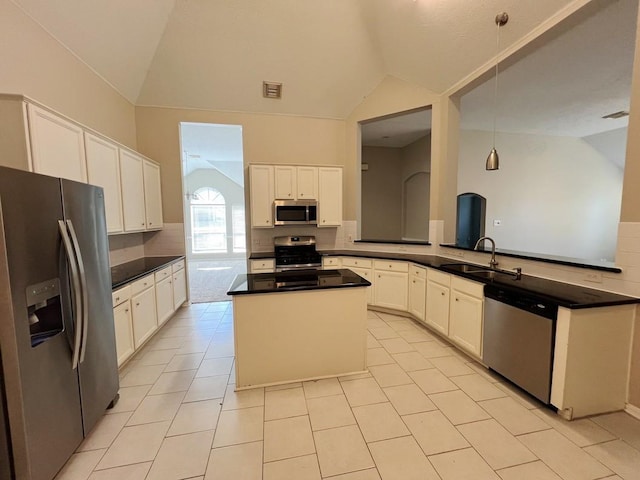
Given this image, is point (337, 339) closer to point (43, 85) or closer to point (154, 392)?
point (154, 392)

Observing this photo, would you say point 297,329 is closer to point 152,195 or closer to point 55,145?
point 55,145

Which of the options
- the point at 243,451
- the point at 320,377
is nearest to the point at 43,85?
the point at 243,451

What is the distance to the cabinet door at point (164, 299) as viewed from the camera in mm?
3438

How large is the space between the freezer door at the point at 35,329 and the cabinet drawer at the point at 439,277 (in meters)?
3.26

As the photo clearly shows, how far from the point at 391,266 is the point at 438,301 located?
35.0 inches

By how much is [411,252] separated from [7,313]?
4158 mm

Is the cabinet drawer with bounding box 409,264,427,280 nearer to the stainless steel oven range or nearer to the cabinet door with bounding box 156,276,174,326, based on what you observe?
the stainless steel oven range

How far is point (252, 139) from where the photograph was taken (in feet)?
15.2

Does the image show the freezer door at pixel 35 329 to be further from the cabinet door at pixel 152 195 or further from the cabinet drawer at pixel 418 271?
the cabinet drawer at pixel 418 271

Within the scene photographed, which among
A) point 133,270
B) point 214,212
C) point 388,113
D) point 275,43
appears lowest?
point 133,270

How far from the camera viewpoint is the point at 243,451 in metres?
1.72

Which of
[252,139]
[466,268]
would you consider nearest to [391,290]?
[466,268]

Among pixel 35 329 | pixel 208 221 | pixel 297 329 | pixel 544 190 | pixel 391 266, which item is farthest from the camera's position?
pixel 208 221

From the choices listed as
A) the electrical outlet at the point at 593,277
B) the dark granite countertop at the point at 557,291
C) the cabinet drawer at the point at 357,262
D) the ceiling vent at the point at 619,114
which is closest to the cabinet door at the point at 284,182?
the cabinet drawer at the point at 357,262
